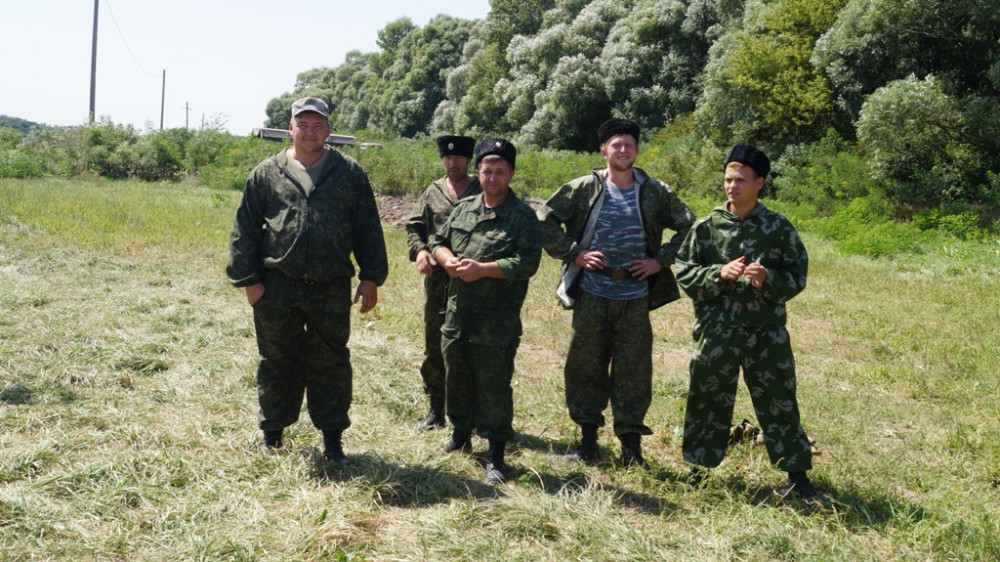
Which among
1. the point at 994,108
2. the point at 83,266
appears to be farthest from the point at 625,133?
the point at 994,108

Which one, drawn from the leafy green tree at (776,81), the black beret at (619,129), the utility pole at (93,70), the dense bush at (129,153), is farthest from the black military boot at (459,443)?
the utility pole at (93,70)

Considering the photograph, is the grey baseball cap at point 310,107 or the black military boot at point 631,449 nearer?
the grey baseball cap at point 310,107

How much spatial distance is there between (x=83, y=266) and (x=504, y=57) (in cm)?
3565

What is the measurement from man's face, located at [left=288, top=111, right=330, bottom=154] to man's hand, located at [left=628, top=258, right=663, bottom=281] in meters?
1.81

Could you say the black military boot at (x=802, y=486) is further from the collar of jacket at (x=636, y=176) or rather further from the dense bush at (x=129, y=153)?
the dense bush at (x=129, y=153)

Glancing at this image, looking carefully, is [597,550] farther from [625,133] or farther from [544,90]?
[544,90]

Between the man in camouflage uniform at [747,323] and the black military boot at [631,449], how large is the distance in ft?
1.21

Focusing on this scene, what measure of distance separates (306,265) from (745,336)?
89.1 inches

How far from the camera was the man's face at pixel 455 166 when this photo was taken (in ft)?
16.8

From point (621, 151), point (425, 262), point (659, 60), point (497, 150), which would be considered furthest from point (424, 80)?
point (497, 150)

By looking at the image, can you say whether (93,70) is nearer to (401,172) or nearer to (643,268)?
(401,172)

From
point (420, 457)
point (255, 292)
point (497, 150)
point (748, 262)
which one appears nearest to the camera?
point (748, 262)

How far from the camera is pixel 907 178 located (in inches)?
624

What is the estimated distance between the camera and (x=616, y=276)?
14.8ft
